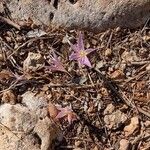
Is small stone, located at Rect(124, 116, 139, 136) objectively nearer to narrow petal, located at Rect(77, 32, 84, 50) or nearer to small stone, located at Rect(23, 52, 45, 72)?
narrow petal, located at Rect(77, 32, 84, 50)

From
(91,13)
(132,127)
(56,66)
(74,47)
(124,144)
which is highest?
(91,13)

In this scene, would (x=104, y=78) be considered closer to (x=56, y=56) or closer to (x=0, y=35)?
(x=56, y=56)

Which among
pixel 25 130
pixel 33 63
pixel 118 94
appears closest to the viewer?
pixel 25 130

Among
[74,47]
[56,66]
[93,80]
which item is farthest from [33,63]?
[93,80]

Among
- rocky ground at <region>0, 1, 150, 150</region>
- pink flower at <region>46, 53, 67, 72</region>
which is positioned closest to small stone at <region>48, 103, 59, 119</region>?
rocky ground at <region>0, 1, 150, 150</region>

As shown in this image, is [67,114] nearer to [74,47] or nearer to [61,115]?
[61,115]
